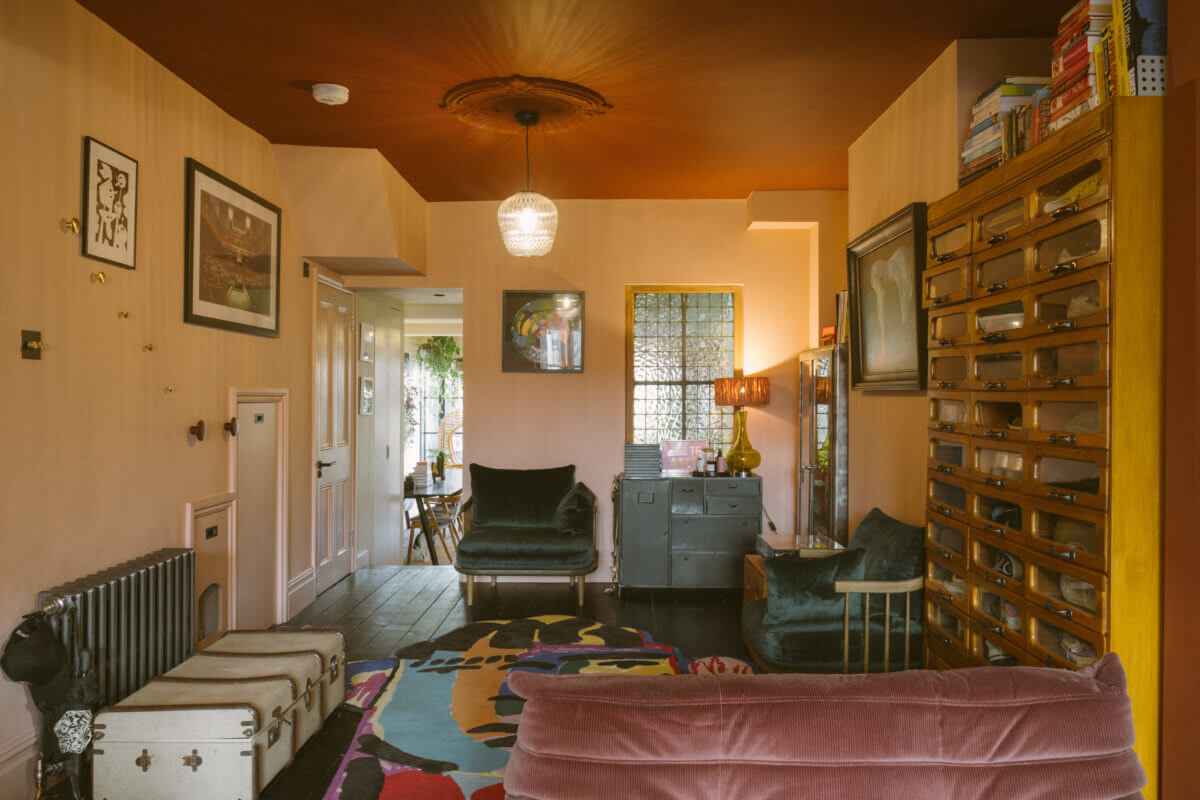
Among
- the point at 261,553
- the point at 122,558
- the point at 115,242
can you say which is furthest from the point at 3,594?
the point at 261,553

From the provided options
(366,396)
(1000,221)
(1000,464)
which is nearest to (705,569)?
(1000,464)

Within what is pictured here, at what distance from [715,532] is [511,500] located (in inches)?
59.1

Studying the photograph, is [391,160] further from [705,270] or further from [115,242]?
[705,270]

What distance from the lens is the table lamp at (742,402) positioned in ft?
17.5

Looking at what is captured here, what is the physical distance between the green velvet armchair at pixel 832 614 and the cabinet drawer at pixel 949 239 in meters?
1.13

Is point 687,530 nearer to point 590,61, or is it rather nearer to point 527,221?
point 527,221

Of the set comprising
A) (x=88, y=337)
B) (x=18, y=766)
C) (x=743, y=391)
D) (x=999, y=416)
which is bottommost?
(x=18, y=766)

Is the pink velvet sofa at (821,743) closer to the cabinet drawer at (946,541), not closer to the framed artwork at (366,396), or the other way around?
the cabinet drawer at (946,541)

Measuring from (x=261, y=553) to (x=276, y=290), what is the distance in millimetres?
1591

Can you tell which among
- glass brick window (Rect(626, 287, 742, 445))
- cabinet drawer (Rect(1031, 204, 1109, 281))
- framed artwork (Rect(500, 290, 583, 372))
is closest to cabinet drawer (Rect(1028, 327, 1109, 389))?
cabinet drawer (Rect(1031, 204, 1109, 281))

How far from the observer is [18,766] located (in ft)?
8.28

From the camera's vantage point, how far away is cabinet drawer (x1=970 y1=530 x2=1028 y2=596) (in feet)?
7.36

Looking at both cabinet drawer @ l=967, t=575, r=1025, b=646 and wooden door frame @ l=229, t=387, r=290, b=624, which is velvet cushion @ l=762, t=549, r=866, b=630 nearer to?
cabinet drawer @ l=967, t=575, r=1025, b=646

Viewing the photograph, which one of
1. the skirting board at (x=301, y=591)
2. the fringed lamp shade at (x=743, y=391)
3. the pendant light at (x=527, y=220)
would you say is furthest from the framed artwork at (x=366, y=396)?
the fringed lamp shade at (x=743, y=391)
